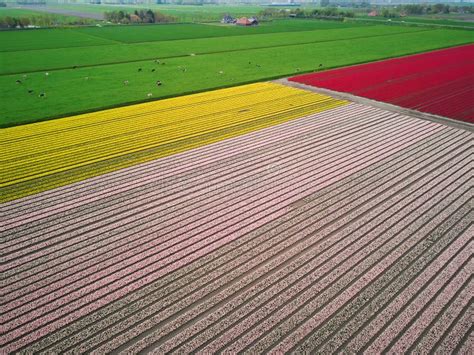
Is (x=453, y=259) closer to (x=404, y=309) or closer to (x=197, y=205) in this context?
(x=404, y=309)

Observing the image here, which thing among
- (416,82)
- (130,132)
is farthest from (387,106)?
(130,132)

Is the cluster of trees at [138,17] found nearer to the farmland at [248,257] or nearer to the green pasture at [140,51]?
the green pasture at [140,51]

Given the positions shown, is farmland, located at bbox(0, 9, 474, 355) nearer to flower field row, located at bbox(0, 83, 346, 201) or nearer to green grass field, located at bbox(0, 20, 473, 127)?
flower field row, located at bbox(0, 83, 346, 201)

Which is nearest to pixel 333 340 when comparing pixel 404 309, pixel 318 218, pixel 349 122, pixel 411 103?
pixel 404 309

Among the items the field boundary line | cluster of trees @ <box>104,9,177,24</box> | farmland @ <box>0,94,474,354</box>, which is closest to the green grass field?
the field boundary line

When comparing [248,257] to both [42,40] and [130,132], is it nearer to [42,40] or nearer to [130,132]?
[130,132]

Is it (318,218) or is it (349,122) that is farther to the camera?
(349,122)
